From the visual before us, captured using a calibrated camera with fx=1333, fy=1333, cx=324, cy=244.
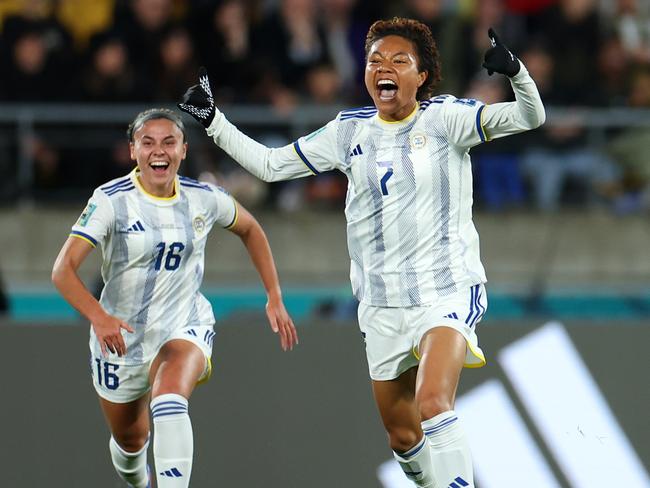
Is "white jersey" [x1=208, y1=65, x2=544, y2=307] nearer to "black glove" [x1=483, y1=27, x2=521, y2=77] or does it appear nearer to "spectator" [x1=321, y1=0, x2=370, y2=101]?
"black glove" [x1=483, y1=27, x2=521, y2=77]

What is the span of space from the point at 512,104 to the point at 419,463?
6.17ft

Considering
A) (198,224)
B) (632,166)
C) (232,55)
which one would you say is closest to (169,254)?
(198,224)

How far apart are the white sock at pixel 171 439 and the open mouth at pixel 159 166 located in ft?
3.72

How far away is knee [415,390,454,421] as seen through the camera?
5887 mm

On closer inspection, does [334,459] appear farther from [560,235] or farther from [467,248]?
[560,235]

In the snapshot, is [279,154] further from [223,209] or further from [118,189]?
[118,189]

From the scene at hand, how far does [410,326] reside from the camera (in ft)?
20.9

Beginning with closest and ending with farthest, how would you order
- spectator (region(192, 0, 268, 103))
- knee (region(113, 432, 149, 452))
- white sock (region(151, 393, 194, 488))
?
white sock (region(151, 393, 194, 488)), knee (region(113, 432, 149, 452)), spectator (region(192, 0, 268, 103))

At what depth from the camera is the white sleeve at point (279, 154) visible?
6.63 metres

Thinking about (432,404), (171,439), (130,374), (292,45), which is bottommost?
(171,439)

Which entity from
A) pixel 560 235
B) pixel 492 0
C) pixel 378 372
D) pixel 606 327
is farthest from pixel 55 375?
pixel 492 0

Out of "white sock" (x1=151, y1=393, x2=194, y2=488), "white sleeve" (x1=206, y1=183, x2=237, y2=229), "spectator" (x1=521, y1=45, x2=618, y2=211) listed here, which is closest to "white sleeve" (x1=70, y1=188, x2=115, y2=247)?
"white sleeve" (x1=206, y1=183, x2=237, y2=229)

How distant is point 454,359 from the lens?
6004 mm

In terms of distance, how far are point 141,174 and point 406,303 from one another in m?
1.55
